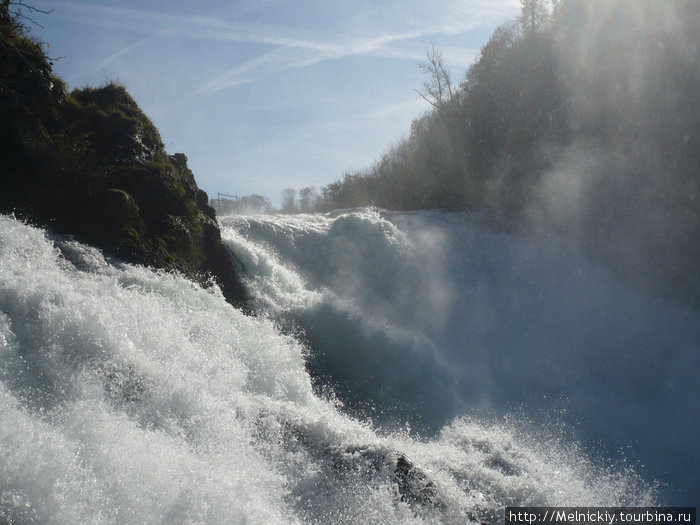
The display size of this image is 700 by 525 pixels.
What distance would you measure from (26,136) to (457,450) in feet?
23.4

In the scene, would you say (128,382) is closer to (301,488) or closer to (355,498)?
(301,488)

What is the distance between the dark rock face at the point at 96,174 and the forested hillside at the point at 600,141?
11.0 m

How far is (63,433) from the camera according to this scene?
9.58 ft

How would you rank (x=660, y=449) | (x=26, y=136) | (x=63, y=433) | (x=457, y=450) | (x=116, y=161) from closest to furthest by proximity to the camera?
(x=63, y=433) → (x=457, y=450) → (x=26, y=136) → (x=116, y=161) → (x=660, y=449)

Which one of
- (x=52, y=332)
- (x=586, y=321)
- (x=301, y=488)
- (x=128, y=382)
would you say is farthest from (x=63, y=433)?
(x=586, y=321)

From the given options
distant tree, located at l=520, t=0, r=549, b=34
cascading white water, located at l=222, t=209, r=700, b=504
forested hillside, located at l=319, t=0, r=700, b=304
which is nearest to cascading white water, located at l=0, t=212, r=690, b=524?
cascading white water, located at l=222, t=209, r=700, b=504

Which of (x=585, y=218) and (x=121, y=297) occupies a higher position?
(x=585, y=218)

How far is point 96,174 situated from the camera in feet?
22.6

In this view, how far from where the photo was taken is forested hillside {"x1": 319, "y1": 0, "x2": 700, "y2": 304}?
13.3 metres

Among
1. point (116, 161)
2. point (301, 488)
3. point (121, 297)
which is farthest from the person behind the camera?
point (116, 161)

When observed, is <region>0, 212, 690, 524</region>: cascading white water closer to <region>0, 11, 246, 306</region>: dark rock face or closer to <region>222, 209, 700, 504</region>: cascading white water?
<region>222, 209, 700, 504</region>: cascading white water

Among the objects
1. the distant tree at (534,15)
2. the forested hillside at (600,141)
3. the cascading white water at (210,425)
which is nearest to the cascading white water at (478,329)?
the cascading white water at (210,425)

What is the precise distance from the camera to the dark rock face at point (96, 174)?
6180mm

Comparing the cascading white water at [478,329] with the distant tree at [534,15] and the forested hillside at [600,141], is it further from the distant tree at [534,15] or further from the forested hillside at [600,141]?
the distant tree at [534,15]
